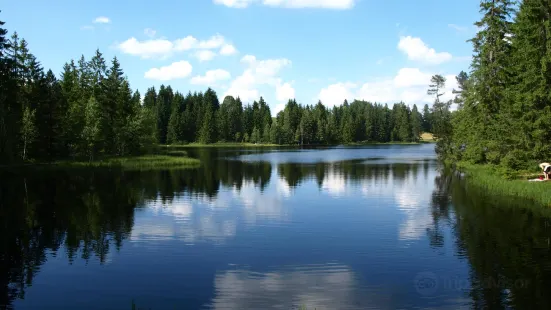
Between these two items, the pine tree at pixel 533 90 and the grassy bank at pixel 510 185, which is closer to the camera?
the grassy bank at pixel 510 185

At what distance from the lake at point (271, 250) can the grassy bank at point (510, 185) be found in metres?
1.71

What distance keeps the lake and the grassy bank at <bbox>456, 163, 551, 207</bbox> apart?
171 cm

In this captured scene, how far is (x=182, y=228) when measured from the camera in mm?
25906

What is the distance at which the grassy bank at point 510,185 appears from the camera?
32.2m

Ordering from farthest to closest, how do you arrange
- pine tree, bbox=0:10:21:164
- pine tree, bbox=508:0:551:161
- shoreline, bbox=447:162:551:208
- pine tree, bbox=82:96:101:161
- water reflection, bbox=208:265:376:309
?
1. pine tree, bbox=82:96:101:161
2. pine tree, bbox=0:10:21:164
3. pine tree, bbox=508:0:551:161
4. shoreline, bbox=447:162:551:208
5. water reflection, bbox=208:265:376:309

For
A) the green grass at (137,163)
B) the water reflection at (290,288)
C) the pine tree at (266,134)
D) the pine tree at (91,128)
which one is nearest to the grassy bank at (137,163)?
the green grass at (137,163)

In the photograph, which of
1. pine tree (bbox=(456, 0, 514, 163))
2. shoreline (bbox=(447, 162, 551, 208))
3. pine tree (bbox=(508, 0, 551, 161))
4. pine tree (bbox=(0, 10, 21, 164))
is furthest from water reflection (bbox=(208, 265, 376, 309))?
pine tree (bbox=(0, 10, 21, 164))

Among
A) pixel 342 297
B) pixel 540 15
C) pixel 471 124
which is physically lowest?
pixel 342 297

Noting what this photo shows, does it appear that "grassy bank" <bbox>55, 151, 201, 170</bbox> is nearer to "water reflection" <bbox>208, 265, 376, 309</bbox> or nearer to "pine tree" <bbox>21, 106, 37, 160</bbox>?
"pine tree" <bbox>21, 106, 37, 160</bbox>

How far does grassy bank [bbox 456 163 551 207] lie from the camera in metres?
32.2

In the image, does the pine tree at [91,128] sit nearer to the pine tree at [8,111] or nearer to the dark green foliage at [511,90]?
the pine tree at [8,111]

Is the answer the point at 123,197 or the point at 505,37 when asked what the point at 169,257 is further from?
the point at 505,37

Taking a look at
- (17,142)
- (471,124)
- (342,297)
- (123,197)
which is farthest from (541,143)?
(17,142)

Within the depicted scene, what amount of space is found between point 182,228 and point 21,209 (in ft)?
45.1
